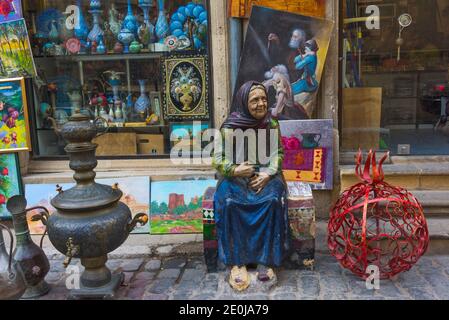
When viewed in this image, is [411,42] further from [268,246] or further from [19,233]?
[19,233]

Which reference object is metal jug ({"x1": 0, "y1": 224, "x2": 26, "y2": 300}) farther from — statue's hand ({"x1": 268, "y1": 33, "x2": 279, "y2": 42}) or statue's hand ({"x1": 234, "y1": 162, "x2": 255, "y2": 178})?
statue's hand ({"x1": 268, "y1": 33, "x2": 279, "y2": 42})

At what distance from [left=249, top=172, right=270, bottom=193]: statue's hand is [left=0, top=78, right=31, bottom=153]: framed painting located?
264 cm

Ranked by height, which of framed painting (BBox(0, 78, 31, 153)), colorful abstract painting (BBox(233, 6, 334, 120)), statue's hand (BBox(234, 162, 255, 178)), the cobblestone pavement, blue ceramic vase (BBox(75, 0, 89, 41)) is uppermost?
blue ceramic vase (BBox(75, 0, 89, 41))

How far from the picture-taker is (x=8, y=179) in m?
5.18

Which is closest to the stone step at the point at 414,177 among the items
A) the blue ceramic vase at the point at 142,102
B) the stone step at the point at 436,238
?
the stone step at the point at 436,238

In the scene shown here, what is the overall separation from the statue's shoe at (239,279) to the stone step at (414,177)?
1716 mm

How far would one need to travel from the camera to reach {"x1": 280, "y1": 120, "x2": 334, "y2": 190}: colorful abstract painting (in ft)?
16.1

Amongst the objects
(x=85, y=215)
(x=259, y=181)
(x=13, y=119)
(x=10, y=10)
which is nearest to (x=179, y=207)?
(x=259, y=181)

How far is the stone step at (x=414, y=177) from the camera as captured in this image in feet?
16.0

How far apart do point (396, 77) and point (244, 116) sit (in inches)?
103

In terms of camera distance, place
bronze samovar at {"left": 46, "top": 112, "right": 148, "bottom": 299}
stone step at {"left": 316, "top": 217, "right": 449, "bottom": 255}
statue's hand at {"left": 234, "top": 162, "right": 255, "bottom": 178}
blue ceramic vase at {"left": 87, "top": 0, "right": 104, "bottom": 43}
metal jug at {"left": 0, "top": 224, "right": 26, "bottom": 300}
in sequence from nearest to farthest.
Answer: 1. metal jug at {"left": 0, "top": 224, "right": 26, "bottom": 300}
2. bronze samovar at {"left": 46, "top": 112, "right": 148, "bottom": 299}
3. statue's hand at {"left": 234, "top": 162, "right": 255, "bottom": 178}
4. stone step at {"left": 316, "top": 217, "right": 449, "bottom": 255}
5. blue ceramic vase at {"left": 87, "top": 0, "right": 104, "bottom": 43}

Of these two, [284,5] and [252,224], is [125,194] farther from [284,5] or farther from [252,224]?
[284,5]

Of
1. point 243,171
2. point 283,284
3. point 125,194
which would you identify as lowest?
point 283,284

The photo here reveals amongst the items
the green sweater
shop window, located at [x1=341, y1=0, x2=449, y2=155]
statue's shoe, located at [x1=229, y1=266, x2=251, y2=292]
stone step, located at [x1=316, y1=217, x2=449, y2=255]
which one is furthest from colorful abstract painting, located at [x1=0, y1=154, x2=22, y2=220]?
shop window, located at [x1=341, y1=0, x2=449, y2=155]
